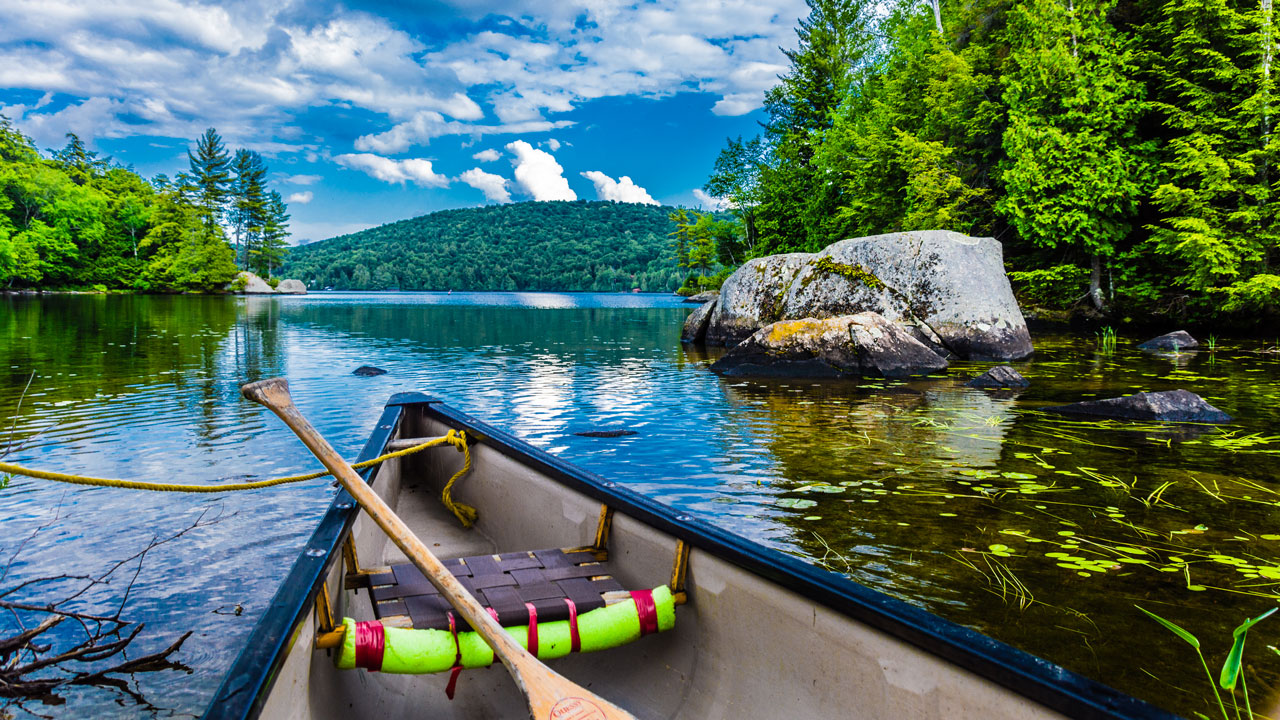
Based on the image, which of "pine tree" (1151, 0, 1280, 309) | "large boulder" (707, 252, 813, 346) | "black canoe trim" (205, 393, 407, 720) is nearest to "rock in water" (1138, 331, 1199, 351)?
"pine tree" (1151, 0, 1280, 309)

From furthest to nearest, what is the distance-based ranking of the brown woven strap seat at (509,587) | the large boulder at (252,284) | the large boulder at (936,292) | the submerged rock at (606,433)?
the large boulder at (252,284) → the large boulder at (936,292) → the submerged rock at (606,433) → the brown woven strap seat at (509,587)

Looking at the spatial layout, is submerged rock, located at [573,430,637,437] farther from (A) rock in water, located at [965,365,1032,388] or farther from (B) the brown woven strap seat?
(A) rock in water, located at [965,365,1032,388]

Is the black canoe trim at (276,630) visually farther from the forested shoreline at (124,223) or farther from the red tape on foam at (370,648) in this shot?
the forested shoreline at (124,223)

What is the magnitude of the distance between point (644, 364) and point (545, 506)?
12.2 meters

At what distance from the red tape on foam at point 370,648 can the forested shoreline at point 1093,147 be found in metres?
19.7

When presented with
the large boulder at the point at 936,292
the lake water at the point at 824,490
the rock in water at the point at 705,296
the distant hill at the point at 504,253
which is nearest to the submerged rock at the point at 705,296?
the rock in water at the point at 705,296

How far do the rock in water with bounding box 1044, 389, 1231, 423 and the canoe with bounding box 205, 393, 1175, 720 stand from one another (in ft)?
26.2

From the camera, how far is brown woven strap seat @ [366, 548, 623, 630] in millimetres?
2598

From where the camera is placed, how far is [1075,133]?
19.2 metres

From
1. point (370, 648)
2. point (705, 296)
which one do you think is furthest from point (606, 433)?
point (705, 296)

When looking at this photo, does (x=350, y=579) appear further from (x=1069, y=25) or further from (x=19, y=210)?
(x=19, y=210)

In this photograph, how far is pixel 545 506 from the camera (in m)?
3.93

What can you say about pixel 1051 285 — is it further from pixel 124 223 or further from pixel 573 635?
pixel 124 223

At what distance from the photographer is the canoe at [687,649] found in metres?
1.70
